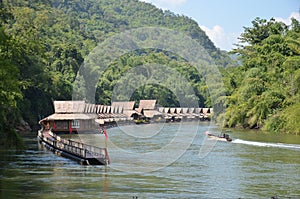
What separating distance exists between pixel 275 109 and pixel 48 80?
2735cm

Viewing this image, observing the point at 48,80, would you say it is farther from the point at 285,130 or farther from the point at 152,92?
the point at 152,92

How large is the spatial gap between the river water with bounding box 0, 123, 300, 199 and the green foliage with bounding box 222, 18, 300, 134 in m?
19.3

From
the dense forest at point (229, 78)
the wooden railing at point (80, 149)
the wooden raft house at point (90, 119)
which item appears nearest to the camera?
the wooden railing at point (80, 149)

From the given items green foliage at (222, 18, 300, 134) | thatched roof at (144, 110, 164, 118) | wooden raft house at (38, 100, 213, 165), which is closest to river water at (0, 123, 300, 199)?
wooden raft house at (38, 100, 213, 165)

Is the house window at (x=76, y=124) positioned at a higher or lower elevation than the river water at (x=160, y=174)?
higher

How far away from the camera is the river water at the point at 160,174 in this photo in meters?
22.6

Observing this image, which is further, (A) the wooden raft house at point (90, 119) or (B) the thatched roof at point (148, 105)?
(B) the thatched roof at point (148, 105)

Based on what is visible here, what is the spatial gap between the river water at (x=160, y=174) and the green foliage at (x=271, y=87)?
19330 millimetres

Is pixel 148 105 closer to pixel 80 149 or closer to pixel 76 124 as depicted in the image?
pixel 76 124

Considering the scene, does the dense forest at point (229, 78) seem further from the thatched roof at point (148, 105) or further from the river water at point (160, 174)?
the thatched roof at point (148, 105)

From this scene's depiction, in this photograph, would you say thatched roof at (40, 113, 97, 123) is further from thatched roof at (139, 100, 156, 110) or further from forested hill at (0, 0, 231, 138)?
thatched roof at (139, 100, 156, 110)

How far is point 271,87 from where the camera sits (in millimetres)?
66500

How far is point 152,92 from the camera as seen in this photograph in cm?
13075

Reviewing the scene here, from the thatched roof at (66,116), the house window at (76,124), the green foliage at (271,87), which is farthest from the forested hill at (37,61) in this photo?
the green foliage at (271,87)
